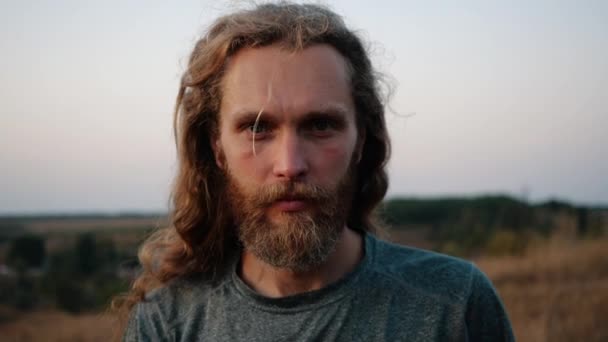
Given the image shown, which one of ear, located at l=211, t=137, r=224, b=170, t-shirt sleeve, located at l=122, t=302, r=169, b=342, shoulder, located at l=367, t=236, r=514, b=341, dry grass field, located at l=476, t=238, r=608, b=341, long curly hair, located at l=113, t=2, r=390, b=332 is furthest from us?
dry grass field, located at l=476, t=238, r=608, b=341

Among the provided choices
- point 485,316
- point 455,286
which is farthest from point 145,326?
point 485,316

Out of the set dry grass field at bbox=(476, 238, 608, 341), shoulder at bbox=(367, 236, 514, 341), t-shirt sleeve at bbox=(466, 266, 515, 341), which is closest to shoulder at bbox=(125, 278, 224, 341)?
shoulder at bbox=(367, 236, 514, 341)

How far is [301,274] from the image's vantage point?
2307 mm

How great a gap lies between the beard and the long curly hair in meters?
0.34

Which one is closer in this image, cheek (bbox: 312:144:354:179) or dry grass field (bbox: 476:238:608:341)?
cheek (bbox: 312:144:354:179)

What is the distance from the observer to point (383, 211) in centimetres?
324

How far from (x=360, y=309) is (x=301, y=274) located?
29 cm

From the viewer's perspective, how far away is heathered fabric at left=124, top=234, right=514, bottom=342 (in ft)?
6.95

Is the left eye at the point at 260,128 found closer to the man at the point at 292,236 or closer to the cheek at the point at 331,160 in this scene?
the man at the point at 292,236

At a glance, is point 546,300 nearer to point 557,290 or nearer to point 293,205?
point 557,290

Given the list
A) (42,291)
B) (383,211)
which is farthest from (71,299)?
(383,211)

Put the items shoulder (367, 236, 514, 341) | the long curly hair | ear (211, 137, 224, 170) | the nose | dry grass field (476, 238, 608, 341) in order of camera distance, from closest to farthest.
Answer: the nose → shoulder (367, 236, 514, 341) → the long curly hair → ear (211, 137, 224, 170) → dry grass field (476, 238, 608, 341)

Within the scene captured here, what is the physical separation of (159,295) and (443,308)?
1234 mm

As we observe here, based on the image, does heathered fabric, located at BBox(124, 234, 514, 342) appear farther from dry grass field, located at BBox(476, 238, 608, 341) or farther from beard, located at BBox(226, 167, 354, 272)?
dry grass field, located at BBox(476, 238, 608, 341)
